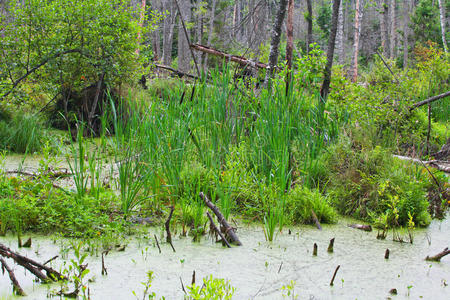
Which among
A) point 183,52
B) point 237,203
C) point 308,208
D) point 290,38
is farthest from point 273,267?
point 183,52

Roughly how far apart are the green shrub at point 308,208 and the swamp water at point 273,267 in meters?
0.41

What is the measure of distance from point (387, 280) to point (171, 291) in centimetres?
130

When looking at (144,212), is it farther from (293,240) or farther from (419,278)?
(419,278)

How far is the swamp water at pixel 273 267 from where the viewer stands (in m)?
2.35

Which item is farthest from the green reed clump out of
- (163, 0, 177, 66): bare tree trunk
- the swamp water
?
(163, 0, 177, 66): bare tree trunk

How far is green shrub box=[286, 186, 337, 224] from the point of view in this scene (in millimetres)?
3891

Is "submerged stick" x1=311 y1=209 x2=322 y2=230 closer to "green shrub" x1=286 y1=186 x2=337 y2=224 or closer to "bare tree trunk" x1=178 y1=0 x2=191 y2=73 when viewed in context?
"green shrub" x1=286 y1=186 x2=337 y2=224

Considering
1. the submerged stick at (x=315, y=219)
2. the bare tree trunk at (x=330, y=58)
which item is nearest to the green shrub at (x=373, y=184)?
the submerged stick at (x=315, y=219)

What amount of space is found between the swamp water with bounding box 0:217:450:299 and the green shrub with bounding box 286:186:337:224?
0.41m

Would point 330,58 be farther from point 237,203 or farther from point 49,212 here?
point 49,212

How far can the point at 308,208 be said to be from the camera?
3.90 meters

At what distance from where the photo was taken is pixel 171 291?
2.32m

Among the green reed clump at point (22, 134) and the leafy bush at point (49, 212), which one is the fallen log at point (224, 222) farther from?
the green reed clump at point (22, 134)

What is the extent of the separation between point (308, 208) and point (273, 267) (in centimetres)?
126
